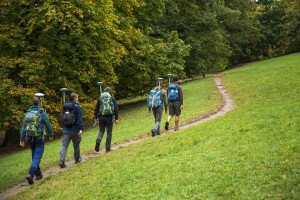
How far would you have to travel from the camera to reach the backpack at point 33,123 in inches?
488

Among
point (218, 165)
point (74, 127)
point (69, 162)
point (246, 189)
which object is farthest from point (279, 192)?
point (69, 162)

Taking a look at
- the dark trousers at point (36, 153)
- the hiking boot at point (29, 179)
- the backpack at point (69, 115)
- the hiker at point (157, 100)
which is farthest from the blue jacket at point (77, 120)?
the hiker at point (157, 100)

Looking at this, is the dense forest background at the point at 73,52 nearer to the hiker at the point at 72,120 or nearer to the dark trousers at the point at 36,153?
the hiker at the point at 72,120

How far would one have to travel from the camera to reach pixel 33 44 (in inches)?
954

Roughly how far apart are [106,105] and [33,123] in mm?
2975

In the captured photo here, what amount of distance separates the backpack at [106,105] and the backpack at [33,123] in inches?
105

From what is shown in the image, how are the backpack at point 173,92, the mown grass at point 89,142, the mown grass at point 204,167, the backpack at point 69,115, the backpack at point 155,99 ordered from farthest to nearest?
the backpack at point 155,99, the backpack at point 173,92, the mown grass at point 89,142, the backpack at point 69,115, the mown grass at point 204,167

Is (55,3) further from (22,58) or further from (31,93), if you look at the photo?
(31,93)

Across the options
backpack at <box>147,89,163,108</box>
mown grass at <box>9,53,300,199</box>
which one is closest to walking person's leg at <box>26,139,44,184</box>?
mown grass at <box>9,53,300,199</box>

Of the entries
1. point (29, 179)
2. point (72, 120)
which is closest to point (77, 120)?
point (72, 120)

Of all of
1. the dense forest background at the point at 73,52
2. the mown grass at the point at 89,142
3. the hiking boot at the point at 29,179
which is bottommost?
the mown grass at the point at 89,142

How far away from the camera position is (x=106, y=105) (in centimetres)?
1450

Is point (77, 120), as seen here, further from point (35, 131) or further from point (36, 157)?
point (36, 157)

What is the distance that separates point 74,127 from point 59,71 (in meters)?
11.0
